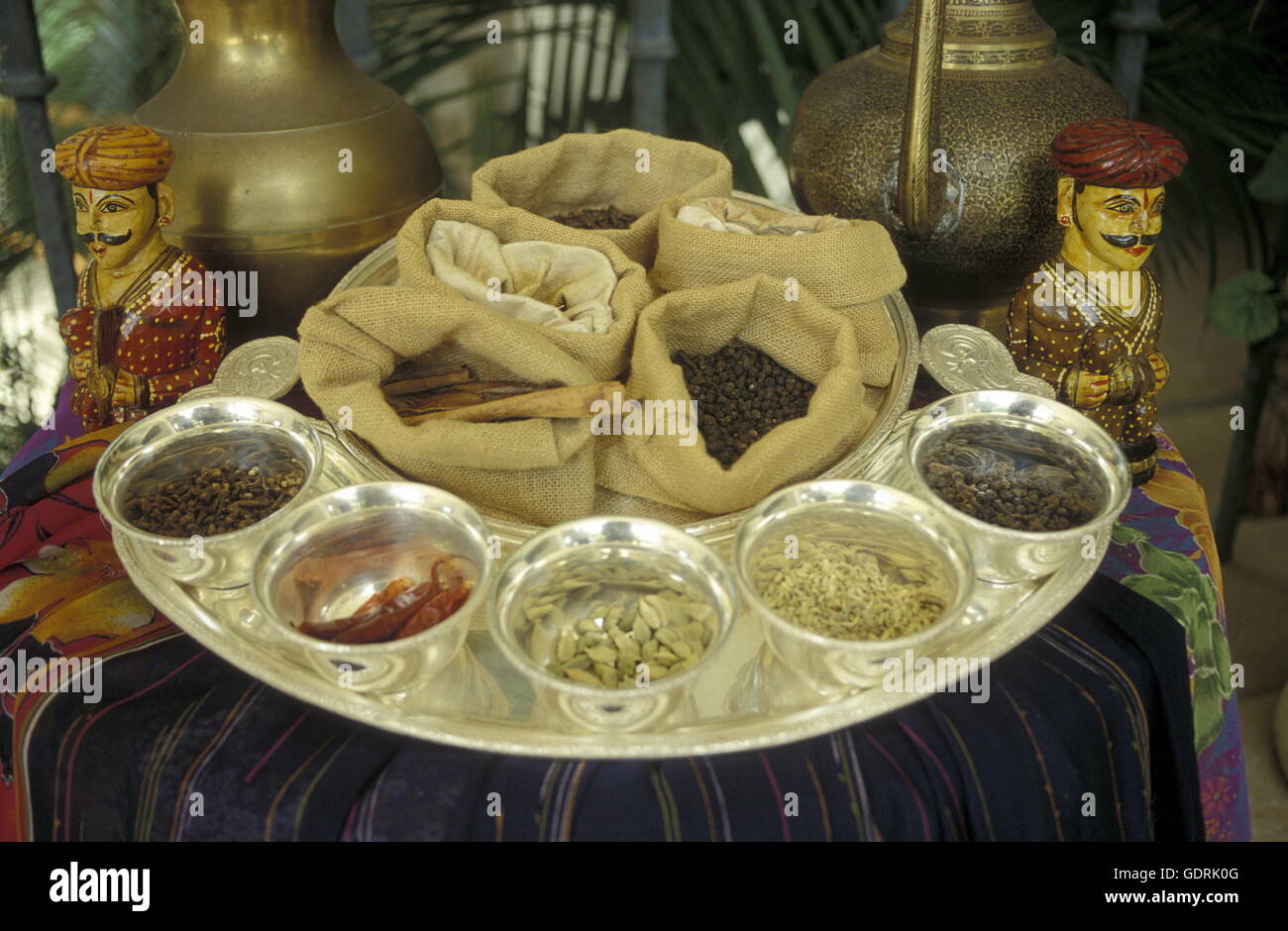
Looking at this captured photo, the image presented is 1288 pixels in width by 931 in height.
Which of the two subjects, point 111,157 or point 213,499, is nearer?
point 213,499

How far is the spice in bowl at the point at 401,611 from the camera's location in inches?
27.7

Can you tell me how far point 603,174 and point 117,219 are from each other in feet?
1.53

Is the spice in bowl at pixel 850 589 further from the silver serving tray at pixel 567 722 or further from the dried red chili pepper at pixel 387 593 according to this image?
the dried red chili pepper at pixel 387 593

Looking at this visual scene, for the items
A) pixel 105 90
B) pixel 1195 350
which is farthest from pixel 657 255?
pixel 1195 350

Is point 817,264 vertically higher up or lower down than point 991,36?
lower down

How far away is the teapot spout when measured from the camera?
912 mm

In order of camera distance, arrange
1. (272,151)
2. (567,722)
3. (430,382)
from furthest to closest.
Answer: (272,151) < (430,382) < (567,722)

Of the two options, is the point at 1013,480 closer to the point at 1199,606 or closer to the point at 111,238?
the point at 1199,606

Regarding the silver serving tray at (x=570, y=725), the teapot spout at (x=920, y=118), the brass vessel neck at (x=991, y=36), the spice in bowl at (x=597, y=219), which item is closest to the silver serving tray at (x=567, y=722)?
the silver serving tray at (x=570, y=725)

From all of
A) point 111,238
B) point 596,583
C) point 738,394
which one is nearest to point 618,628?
point 596,583

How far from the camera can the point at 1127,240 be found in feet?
3.08

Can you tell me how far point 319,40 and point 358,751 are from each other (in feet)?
2.45

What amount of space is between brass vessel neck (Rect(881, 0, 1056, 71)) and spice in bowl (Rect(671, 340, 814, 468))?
409 mm

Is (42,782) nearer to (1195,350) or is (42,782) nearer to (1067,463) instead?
(1067,463)
